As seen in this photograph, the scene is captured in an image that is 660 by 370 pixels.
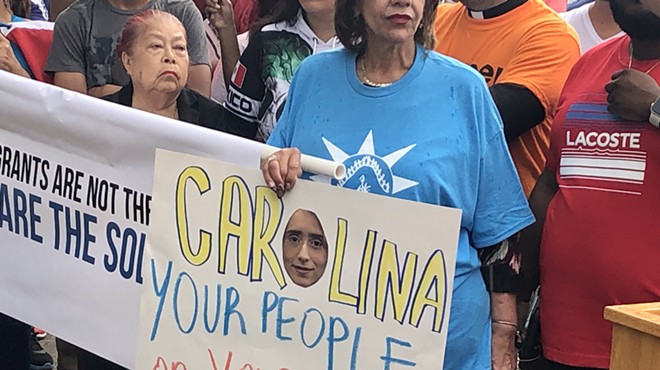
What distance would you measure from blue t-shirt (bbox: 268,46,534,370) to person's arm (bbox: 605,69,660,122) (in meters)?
0.37

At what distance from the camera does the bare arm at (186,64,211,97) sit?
3791 mm

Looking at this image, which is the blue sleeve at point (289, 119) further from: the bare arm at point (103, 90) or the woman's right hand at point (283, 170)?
the bare arm at point (103, 90)

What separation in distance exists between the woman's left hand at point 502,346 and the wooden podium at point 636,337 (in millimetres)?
548

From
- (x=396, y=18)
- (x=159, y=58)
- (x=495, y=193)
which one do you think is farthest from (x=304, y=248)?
(x=159, y=58)

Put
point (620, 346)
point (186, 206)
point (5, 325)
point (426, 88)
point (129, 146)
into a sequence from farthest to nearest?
point (5, 325), point (129, 146), point (186, 206), point (426, 88), point (620, 346)

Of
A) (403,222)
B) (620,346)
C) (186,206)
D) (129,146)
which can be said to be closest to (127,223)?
(129,146)

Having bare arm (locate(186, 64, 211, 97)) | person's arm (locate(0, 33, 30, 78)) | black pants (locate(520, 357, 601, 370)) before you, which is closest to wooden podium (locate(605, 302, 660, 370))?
black pants (locate(520, 357, 601, 370))

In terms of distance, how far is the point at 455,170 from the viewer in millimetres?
2525

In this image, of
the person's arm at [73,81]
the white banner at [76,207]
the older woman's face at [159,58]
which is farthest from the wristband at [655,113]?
the person's arm at [73,81]

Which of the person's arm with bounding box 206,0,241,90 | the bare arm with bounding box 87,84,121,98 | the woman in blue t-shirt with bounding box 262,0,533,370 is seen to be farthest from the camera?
the person's arm with bounding box 206,0,241,90

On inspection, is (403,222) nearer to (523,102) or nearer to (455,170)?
(455,170)

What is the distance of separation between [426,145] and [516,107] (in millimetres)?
661

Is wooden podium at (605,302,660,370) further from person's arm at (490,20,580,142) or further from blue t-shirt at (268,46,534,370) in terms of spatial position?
person's arm at (490,20,580,142)

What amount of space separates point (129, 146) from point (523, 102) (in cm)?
113
